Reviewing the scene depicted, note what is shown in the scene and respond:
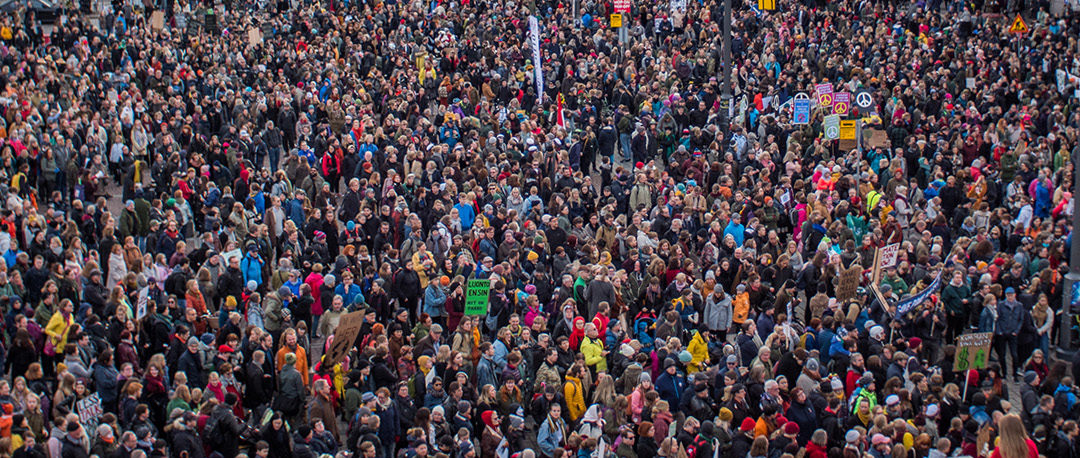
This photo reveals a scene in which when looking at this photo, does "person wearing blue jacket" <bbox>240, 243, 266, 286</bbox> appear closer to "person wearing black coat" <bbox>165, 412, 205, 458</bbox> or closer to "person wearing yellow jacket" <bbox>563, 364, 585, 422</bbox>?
"person wearing black coat" <bbox>165, 412, 205, 458</bbox>

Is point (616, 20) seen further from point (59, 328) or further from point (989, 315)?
point (59, 328)

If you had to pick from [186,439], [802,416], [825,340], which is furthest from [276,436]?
[825,340]

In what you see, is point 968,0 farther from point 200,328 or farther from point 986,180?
point 200,328

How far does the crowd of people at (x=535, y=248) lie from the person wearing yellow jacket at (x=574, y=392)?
0.20ft

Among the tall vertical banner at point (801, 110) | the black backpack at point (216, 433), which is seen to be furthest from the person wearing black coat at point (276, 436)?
the tall vertical banner at point (801, 110)

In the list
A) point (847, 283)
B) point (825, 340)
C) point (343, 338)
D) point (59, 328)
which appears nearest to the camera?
point (343, 338)

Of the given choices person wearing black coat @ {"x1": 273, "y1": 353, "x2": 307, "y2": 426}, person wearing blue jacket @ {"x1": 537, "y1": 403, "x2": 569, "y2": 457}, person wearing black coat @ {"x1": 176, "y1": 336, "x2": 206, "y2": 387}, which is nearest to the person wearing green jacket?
person wearing blue jacket @ {"x1": 537, "y1": 403, "x2": 569, "y2": 457}

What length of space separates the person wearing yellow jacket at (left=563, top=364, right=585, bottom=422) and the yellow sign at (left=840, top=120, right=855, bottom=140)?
32.2 ft

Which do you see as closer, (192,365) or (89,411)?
(89,411)

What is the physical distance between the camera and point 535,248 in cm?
1808

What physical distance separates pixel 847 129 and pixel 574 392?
10.0 meters

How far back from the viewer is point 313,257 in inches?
704

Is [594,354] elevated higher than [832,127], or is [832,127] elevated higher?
[594,354]

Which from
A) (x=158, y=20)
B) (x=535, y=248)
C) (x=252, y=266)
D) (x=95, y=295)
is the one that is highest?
(x=95, y=295)
